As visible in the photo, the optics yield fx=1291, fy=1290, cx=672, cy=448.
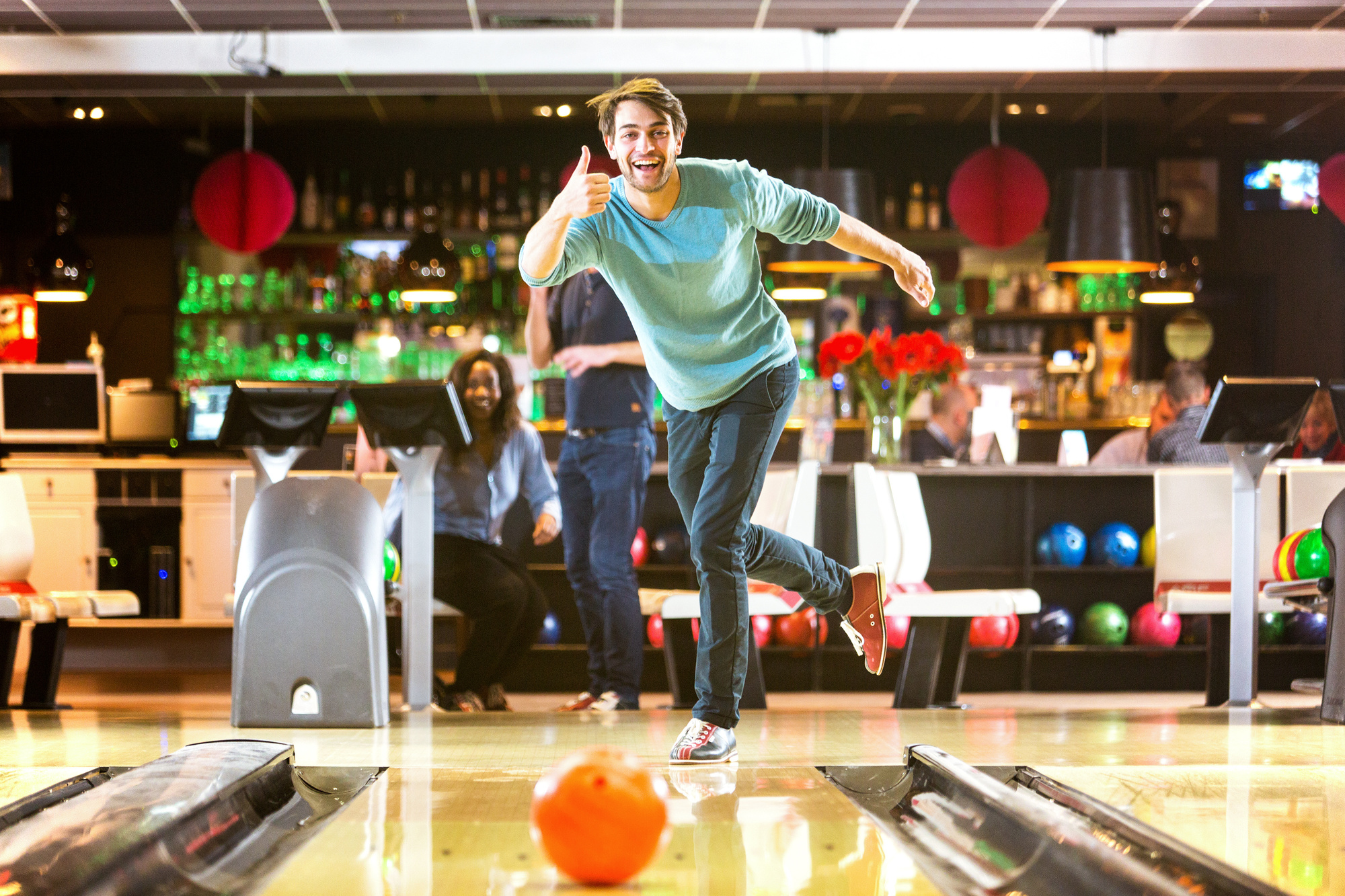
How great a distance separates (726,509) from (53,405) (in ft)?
19.1

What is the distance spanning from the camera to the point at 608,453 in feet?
13.8

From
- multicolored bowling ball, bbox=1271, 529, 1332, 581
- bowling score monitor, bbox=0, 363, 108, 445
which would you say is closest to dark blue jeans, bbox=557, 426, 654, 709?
multicolored bowling ball, bbox=1271, 529, 1332, 581

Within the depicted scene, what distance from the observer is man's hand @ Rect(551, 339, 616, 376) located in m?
4.19

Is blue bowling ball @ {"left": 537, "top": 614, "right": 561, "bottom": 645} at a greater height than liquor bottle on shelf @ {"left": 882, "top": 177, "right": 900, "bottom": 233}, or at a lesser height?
lesser

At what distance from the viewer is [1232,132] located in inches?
362

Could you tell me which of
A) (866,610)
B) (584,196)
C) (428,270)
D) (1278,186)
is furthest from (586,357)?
(1278,186)

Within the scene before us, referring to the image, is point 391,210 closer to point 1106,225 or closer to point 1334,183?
point 1106,225

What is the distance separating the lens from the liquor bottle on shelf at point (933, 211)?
8789 millimetres

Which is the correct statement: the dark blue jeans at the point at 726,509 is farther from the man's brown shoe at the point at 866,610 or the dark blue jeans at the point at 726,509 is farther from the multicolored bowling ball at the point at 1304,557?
the multicolored bowling ball at the point at 1304,557

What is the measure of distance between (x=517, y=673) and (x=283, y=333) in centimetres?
381

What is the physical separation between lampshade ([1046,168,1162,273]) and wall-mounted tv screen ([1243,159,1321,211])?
9.91ft

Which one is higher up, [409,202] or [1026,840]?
[409,202]

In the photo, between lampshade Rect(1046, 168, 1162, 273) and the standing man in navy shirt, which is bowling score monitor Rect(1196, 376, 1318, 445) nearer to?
the standing man in navy shirt

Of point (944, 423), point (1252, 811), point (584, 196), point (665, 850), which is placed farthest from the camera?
point (944, 423)
